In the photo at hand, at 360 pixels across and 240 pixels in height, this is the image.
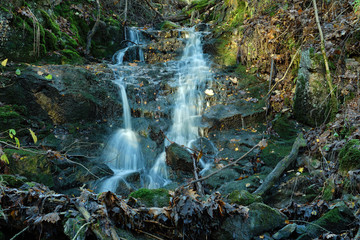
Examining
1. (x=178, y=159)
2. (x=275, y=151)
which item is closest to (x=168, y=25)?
(x=178, y=159)

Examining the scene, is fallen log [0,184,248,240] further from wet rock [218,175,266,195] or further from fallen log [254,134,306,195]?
wet rock [218,175,266,195]

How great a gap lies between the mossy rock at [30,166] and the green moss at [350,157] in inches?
213

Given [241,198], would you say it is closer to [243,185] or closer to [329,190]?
[329,190]

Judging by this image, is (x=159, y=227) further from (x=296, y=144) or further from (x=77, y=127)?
(x=77, y=127)

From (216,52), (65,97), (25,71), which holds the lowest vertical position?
(65,97)

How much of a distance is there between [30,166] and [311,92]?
718cm

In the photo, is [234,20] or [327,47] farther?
[234,20]

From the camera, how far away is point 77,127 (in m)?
7.28

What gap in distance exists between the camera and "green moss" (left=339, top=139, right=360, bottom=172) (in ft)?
11.2

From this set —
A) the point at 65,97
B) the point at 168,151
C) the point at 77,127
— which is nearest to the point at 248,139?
the point at 168,151

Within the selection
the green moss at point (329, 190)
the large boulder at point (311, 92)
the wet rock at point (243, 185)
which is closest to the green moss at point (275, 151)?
the wet rock at point (243, 185)

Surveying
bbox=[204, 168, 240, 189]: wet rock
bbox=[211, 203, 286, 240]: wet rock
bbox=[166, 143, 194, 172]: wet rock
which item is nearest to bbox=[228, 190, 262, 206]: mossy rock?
bbox=[211, 203, 286, 240]: wet rock

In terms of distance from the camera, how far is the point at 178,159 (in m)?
6.39

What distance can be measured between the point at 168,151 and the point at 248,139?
8.12ft
